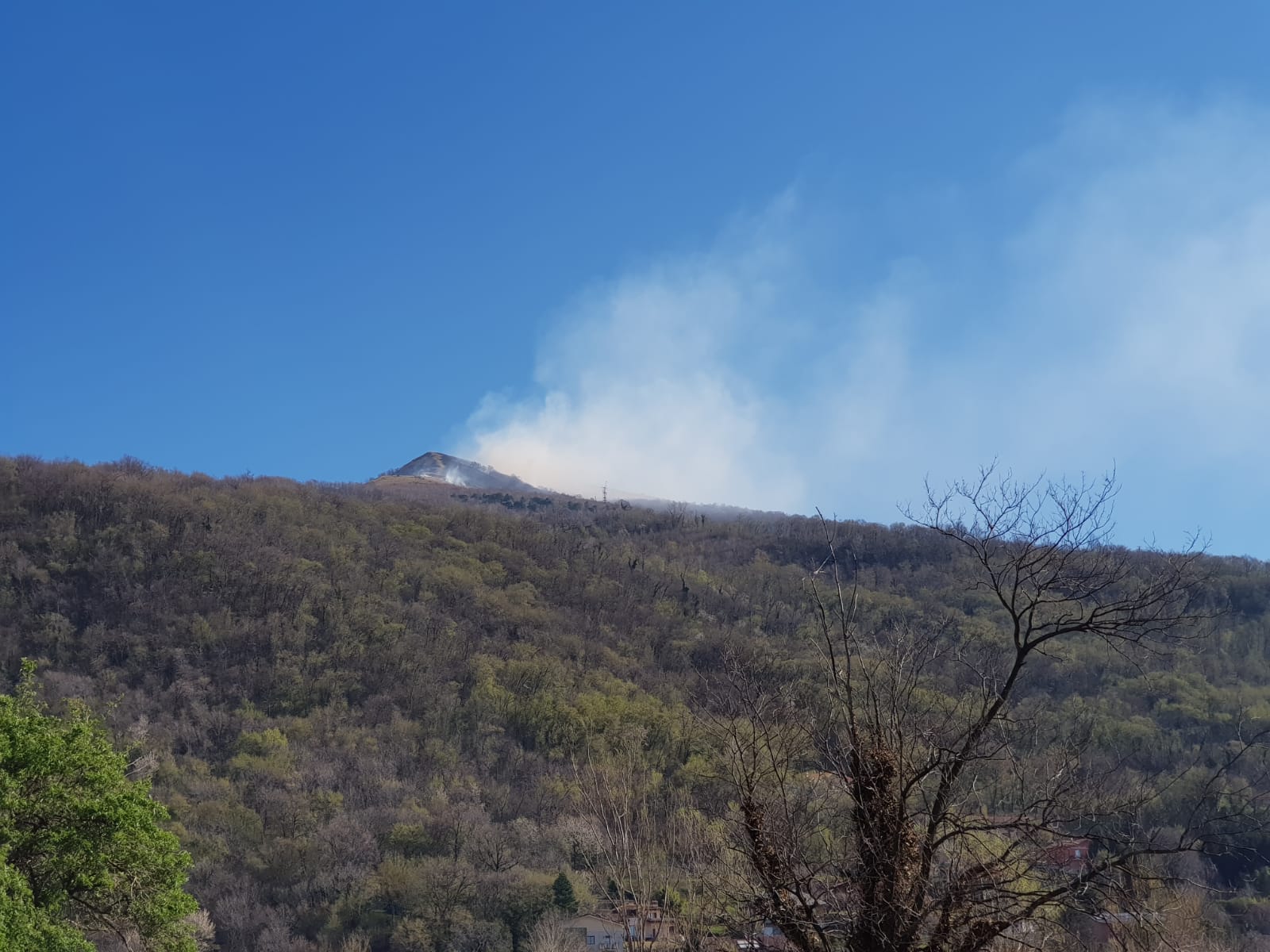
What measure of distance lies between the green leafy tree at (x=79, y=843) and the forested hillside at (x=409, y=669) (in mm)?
16729

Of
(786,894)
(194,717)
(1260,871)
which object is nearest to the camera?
(786,894)

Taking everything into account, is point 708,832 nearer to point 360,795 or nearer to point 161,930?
point 161,930

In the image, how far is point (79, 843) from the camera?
15.3 m

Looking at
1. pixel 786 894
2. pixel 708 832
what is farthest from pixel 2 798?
pixel 786 894

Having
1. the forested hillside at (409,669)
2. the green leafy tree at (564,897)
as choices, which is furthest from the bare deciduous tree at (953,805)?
the green leafy tree at (564,897)

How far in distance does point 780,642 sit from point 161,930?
7476 centimetres

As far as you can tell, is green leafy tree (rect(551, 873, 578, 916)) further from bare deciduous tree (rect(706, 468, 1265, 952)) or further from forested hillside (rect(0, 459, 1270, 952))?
bare deciduous tree (rect(706, 468, 1265, 952))

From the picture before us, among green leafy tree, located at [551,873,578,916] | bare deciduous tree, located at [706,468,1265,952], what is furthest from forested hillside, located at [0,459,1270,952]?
bare deciduous tree, located at [706,468,1265,952]

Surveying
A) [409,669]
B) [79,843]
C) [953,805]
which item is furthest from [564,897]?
[409,669]

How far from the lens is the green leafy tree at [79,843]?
14828mm

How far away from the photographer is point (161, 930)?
16297 millimetres

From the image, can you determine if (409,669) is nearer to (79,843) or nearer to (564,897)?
(564,897)

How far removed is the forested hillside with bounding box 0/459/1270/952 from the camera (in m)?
48.6

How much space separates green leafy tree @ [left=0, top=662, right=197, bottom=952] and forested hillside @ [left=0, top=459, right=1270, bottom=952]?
54.9 ft
